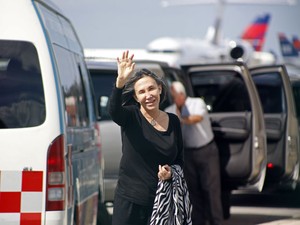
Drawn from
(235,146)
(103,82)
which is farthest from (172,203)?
(235,146)

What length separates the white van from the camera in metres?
6.36

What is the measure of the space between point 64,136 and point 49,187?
0.34m

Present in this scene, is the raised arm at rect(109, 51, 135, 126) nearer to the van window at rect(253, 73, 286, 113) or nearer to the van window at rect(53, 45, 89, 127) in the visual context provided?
the van window at rect(53, 45, 89, 127)

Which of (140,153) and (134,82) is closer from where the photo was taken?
(140,153)

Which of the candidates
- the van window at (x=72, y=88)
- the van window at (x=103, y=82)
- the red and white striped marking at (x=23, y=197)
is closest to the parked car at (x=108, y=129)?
the van window at (x=103, y=82)

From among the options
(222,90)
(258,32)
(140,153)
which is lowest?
→ (140,153)

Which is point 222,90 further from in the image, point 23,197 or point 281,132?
point 23,197

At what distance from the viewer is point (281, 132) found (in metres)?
12.9

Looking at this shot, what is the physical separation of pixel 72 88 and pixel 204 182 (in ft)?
13.2

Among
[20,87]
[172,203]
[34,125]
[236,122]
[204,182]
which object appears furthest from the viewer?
[236,122]

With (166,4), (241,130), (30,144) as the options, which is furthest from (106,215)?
(166,4)

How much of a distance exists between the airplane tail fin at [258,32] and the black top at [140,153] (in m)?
79.1

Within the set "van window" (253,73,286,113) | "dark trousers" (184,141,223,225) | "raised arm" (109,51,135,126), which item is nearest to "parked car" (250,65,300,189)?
"van window" (253,73,286,113)

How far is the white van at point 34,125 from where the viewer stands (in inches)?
251
